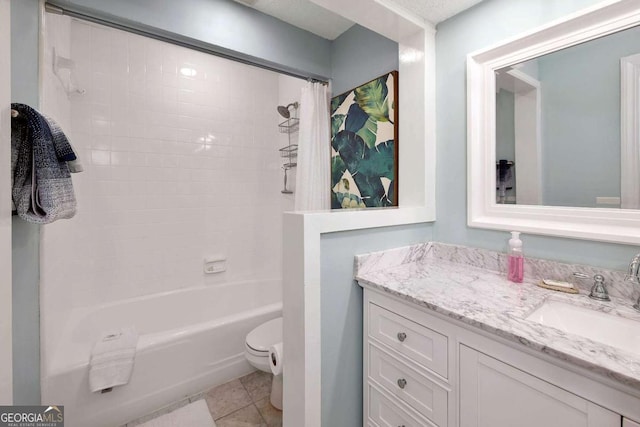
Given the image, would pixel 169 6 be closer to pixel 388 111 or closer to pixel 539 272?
pixel 388 111

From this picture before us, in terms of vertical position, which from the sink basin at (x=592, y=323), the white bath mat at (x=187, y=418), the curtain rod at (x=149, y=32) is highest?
the curtain rod at (x=149, y=32)

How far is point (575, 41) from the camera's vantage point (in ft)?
3.48

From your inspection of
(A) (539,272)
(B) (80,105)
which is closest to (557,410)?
(A) (539,272)

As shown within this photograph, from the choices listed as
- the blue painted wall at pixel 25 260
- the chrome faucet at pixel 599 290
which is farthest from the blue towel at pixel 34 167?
the chrome faucet at pixel 599 290

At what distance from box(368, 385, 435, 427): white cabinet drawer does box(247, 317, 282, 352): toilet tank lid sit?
27.2 inches

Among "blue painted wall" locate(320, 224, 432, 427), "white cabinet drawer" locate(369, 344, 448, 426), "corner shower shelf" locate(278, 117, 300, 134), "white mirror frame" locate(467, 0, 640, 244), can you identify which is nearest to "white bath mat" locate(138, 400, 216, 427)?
"blue painted wall" locate(320, 224, 432, 427)

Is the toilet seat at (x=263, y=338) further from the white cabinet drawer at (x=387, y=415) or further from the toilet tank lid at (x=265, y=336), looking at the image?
the white cabinet drawer at (x=387, y=415)

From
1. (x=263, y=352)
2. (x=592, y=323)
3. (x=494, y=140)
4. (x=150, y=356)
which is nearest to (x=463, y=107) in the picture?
(x=494, y=140)

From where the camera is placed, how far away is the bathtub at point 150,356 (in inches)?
55.3

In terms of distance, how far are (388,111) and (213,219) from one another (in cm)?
184

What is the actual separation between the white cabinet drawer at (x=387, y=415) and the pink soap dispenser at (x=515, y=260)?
2.19 ft

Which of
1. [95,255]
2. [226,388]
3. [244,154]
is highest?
[244,154]

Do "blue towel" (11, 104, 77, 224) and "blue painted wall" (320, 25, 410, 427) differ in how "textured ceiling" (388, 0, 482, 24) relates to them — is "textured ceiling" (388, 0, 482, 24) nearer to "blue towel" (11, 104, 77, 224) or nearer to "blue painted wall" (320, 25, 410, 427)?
"blue painted wall" (320, 25, 410, 427)

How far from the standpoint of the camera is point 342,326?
3.92 feet
